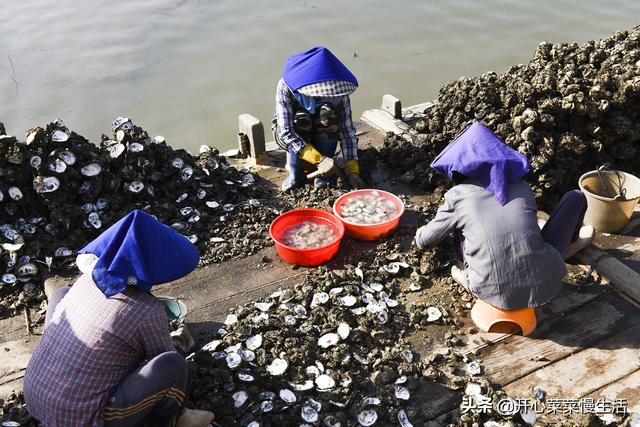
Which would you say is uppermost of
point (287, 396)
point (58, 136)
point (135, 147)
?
point (58, 136)

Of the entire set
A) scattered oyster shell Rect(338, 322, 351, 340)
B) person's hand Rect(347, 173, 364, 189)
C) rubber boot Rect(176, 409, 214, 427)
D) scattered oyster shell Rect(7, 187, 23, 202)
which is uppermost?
scattered oyster shell Rect(7, 187, 23, 202)

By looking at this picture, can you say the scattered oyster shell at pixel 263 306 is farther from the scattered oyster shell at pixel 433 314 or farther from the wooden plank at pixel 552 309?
the wooden plank at pixel 552 309

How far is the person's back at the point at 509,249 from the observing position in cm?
346

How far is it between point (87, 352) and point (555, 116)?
3.89m

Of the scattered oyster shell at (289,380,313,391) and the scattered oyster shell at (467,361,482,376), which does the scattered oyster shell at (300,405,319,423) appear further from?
the scattered oyster shell at (467,361,482,376)

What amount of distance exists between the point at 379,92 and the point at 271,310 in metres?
5.18

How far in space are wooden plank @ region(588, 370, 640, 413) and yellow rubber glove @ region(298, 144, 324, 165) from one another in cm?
272

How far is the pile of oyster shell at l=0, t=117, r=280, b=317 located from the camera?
172 inches

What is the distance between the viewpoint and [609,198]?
4.41 meters

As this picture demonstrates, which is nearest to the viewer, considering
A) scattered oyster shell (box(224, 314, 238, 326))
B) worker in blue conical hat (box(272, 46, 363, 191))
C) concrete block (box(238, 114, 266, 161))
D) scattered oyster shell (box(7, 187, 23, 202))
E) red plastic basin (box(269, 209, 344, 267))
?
scattered oyster shell (box(224, 314, 238, 326))

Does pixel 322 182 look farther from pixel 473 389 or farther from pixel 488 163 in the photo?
pixel 473 389

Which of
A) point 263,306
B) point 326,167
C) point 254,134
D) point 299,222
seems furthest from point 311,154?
point 263,306

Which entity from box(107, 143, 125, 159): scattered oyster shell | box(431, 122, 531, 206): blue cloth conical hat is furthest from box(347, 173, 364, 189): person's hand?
box(107, 143, 125, 159): scattered oyster shell

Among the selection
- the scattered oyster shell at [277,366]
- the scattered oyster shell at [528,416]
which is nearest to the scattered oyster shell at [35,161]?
the scattered oyster shell at [277,366]
